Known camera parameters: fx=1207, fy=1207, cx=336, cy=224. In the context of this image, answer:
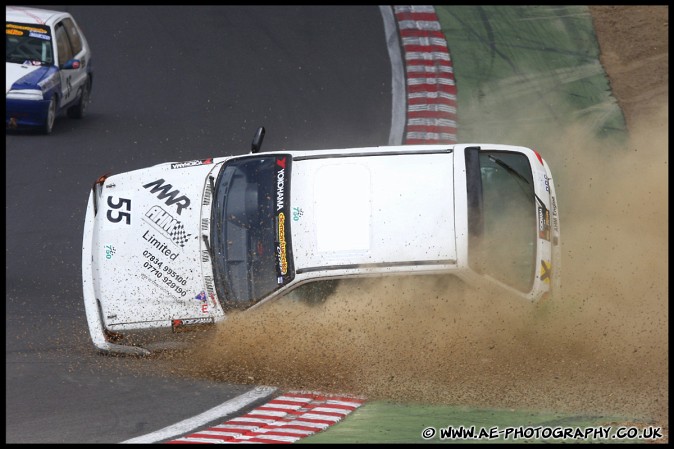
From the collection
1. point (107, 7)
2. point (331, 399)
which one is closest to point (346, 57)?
point (107, 7)

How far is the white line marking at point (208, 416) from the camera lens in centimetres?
873

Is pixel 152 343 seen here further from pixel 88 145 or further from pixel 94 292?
pixel 88 145

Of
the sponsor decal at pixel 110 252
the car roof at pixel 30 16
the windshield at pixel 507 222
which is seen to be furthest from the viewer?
the car roof at pixel 30 16

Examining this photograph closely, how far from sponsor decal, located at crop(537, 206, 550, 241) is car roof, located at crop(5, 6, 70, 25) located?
25.8ft

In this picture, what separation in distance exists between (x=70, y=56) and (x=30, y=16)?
718mm

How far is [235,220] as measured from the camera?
1027cm

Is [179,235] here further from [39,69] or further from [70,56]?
[70,56]

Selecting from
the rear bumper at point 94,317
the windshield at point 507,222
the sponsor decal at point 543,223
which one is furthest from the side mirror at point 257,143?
the sponsor decal at point 543,223

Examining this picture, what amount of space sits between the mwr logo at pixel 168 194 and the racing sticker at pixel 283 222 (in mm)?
842

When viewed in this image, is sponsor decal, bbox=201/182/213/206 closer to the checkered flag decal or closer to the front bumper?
the checkered flag decal

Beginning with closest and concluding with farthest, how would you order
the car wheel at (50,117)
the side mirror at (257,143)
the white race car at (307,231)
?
1. the white race car at (307,231)
2. the side mirror at (257,143)
3. the car wheel at (50,117)

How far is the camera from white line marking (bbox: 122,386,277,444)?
873 cm

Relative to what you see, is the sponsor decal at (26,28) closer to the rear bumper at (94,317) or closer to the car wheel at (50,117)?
the car wheel at (50,117)

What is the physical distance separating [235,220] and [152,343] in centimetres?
128
